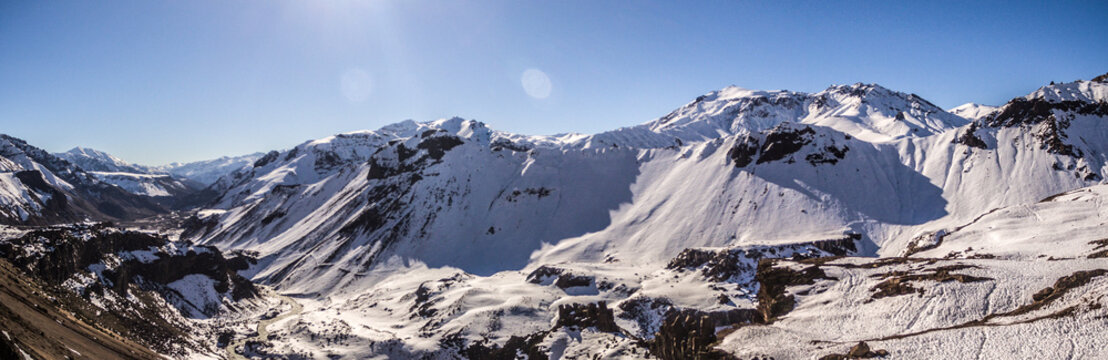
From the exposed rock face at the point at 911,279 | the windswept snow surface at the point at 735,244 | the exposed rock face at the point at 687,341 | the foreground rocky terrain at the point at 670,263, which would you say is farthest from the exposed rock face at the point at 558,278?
the exposed rock face at the point at 911,279

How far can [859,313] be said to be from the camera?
42812 mm

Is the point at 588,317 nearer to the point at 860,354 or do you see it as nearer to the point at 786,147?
the point at 860,354

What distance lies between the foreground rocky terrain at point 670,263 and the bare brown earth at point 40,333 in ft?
1.37

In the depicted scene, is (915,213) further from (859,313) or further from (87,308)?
(87,308)

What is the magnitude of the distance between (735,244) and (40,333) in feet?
390

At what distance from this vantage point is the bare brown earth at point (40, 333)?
29609 millimetres

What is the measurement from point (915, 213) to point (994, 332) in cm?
10891

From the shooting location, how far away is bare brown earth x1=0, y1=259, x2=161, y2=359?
1166 inches

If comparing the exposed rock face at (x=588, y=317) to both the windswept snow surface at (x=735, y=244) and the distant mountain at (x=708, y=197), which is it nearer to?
the windswept snow surface at (x=735, y=244)

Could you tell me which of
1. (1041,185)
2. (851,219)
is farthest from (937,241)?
(1041,185)

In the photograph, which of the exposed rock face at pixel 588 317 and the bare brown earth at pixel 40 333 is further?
the exposed rock face at pixel 588 317

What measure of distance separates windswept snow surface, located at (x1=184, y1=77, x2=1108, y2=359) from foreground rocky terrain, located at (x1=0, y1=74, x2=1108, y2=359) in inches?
16.6

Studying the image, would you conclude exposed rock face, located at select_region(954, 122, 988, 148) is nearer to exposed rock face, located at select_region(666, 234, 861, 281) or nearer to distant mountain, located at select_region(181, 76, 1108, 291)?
distant mountain, located at select_region(181, 76, 1108, 291)

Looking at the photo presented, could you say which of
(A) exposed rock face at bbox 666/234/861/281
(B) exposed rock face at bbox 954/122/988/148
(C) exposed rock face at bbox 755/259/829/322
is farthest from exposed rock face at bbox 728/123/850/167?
(C) exposed rock face at bbox 755/259/829/322
